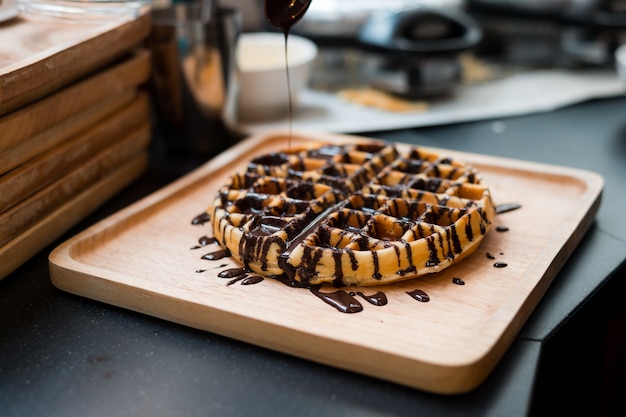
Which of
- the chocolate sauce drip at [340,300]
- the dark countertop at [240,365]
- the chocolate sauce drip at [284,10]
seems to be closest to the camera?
the dark countertop at [240,365]

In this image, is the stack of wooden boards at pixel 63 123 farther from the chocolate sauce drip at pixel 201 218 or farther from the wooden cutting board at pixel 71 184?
the chocolate sauce drip at pixel 201 218

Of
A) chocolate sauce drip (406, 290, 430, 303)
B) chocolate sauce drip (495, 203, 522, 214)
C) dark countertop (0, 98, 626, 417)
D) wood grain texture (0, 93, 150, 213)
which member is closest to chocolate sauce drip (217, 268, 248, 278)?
dark countertop (0, 98, 626, 417)

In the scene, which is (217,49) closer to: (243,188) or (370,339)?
(243,188)

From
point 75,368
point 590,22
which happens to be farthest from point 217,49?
point 590,22

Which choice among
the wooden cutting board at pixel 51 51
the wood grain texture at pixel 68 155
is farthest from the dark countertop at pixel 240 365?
the wooden cutting board at pixel 51 51

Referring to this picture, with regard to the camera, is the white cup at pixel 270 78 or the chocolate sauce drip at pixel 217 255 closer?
the chocolate sauce drip at pixel 217 255

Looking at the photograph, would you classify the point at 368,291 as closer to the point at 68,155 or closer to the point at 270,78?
the point at 68,155
